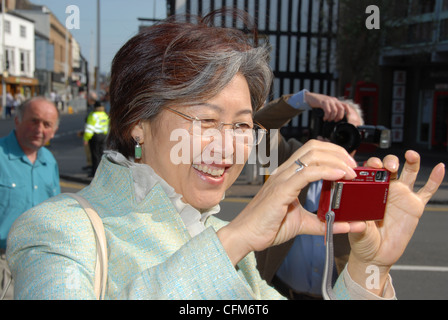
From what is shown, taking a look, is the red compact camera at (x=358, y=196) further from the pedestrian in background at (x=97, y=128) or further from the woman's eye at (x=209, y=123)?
the pedestrian in background at (x=97, y=128)

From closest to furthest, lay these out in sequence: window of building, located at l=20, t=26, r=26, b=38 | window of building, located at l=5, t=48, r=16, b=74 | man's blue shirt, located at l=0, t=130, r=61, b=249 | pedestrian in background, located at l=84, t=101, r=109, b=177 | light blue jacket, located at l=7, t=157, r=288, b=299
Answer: light blue jacket, located at l=7, t=157, r=288, b=299
man's blue shirt, located at l=0, t=130, r=61, b=249
pedestrian in background, located at l=84, t=101, r=109, b=177
window of building, located at l=5, t=48, r=16, b=74
window of building, located at l=20, t=26, r=26, b=38

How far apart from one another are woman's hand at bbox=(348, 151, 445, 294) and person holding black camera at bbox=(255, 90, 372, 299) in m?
0.78

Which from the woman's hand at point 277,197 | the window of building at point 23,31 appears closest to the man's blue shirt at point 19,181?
the woman's hand at point 277,197

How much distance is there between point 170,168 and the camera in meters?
1.30

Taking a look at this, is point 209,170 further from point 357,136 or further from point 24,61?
point 24,61

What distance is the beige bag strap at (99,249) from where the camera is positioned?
39.0 inches

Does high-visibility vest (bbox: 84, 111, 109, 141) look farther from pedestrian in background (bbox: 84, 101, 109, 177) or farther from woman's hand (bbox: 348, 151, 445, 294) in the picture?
woman's hand (bbox: 348, 151, 445, 294)

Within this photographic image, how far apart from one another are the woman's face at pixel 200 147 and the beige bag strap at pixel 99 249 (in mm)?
277

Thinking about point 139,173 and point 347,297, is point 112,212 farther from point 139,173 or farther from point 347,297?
point 347,297

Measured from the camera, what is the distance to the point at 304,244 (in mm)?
2334

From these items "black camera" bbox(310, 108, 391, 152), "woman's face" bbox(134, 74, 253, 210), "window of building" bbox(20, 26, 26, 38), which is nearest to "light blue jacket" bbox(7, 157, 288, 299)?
"woman's face" bbox(134, 74, 253, 210)

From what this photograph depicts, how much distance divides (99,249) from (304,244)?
1.49 metres

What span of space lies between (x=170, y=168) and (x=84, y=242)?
361 millimetres

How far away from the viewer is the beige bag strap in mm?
992
